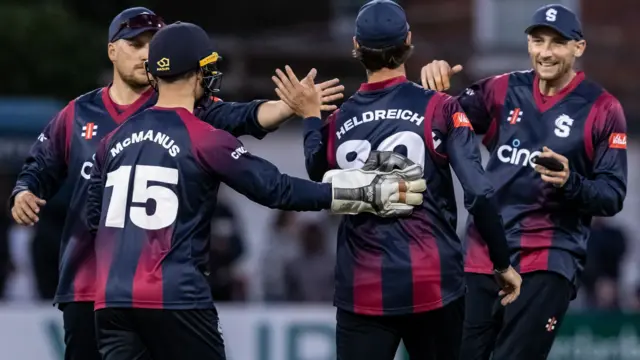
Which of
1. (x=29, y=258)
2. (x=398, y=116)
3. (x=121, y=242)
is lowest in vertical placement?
(x=29, y=258)

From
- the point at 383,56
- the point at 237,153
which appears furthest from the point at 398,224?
the point at 237,153

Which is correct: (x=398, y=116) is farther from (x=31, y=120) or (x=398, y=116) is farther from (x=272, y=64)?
(x=272, y=64)

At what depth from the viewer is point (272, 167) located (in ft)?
22.9

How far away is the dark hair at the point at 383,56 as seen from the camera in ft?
23.9

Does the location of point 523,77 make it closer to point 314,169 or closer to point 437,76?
point 437,76

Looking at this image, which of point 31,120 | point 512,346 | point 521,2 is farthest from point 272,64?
point 512,346

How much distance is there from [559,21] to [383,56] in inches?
52.8

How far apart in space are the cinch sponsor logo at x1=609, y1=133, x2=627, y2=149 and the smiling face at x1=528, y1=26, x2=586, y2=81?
0.47 metres

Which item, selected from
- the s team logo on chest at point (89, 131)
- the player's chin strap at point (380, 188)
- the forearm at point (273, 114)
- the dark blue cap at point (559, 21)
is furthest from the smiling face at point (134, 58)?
the dark blue cap at point (559, 21)

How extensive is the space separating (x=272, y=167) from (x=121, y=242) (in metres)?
0.80

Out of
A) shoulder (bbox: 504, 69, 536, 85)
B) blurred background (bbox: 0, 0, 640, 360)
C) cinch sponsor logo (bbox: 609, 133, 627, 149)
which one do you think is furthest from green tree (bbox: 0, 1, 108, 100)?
cinch sponsor logo (bbox: 609, 133, 627, 149)

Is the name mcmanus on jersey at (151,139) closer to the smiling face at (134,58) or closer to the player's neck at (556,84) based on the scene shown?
the smiling face at (134,58)

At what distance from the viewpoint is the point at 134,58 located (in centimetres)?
811

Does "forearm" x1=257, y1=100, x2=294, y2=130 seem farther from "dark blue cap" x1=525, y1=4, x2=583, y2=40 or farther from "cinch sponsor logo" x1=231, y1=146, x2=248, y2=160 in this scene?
"dark blue cap" x1=525, y1=4, x2=583, y2=40
